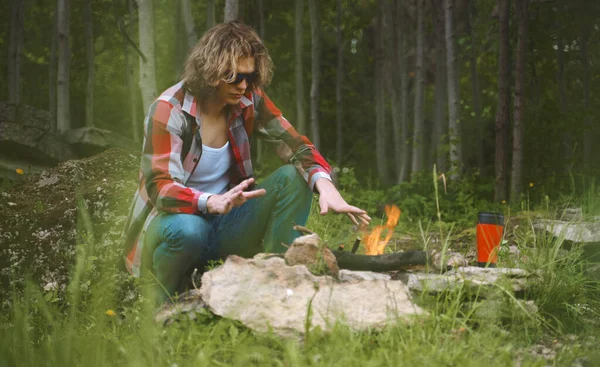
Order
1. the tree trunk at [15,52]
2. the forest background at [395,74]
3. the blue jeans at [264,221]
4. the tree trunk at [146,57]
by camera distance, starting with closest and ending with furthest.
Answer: the blue jeans at [264,221] → the tree trunk at [146,57] → the forest background at [395,74] → the tree trunk at [15,52]

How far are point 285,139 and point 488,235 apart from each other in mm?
1324

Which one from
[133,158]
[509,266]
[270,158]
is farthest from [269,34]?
[509,266]

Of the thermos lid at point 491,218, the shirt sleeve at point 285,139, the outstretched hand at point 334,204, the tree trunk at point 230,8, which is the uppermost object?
the tree trunk at point 230,8

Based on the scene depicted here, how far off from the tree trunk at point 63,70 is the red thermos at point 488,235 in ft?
28.0

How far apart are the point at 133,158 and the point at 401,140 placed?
904cm

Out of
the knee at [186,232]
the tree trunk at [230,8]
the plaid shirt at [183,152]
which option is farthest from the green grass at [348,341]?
the tree trunk at [230,8]

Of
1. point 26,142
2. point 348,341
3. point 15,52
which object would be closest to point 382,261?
point 348,341

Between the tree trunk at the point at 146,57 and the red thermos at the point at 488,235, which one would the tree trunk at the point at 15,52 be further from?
the red thermos at the point at 488,235

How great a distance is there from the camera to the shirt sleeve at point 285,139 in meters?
3.57

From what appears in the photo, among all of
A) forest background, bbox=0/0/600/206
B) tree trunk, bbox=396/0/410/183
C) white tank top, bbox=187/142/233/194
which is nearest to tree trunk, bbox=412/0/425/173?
forest background, bbox=0/0/600/206

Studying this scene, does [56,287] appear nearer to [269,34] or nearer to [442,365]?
[442,365]

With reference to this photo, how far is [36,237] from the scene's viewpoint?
184 inches

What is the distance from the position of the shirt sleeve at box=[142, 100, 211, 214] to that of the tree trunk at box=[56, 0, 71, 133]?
25.9 ft

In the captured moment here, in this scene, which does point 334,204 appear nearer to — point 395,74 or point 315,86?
point 315,86
